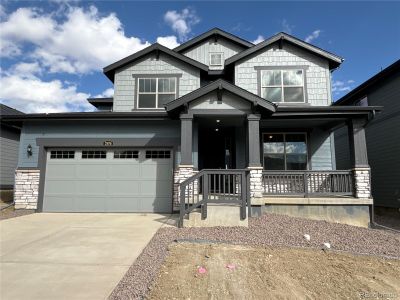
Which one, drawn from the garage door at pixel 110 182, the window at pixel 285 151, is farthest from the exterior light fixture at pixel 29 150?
the window at pixel 285 151

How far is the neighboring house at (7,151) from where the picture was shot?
45.4 ft

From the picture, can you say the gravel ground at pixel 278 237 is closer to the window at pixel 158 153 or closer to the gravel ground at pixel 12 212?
the window at pixel 158 153

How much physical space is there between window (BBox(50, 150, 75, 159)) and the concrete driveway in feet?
8.76

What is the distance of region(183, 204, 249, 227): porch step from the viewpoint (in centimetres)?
695

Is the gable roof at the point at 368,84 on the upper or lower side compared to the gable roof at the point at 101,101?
lower

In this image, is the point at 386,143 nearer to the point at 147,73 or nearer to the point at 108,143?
the point at 147,73

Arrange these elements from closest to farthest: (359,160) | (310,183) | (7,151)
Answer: (359,160), (310,183), (7,151)

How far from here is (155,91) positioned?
11898 millimetres

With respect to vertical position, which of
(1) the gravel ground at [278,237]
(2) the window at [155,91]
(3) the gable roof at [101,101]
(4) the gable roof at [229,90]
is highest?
(3) the gable roof at [101,101]

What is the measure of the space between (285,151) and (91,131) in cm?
794

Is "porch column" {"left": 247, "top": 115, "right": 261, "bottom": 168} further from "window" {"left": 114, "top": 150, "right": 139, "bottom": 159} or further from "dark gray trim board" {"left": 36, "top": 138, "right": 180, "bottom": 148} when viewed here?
"window" {"left": 114, "top": 150, "right": 139, "bottom": 159}

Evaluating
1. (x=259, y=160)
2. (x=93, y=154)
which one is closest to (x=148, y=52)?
(x=93, y=154)

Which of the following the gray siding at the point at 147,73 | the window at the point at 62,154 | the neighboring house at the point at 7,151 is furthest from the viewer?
the neighboring house at the point at 7,151

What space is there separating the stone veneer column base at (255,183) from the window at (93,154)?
5646mm
